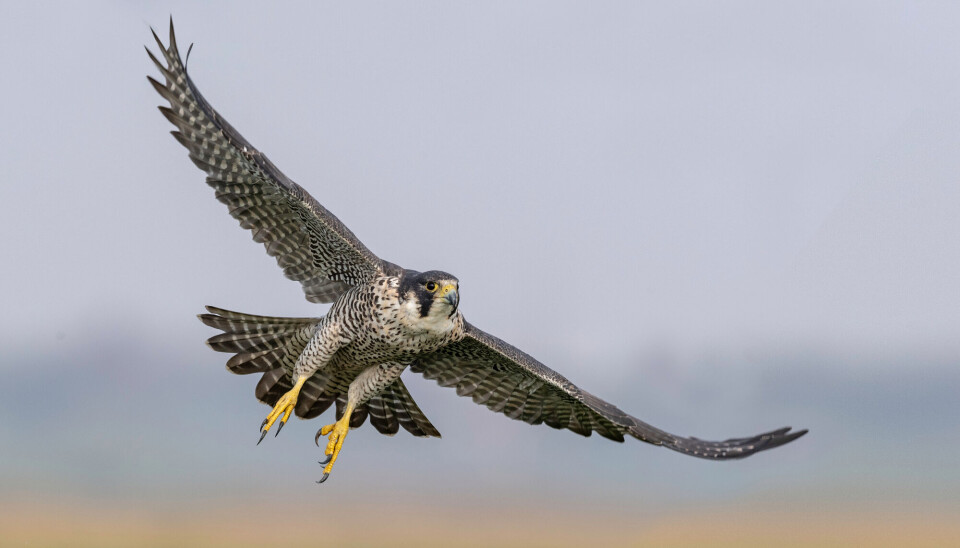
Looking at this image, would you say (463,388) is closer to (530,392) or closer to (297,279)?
(530,392)

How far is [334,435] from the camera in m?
12.2

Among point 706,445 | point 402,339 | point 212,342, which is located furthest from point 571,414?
point 212,342

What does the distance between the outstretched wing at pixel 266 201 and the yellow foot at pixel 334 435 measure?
4.34ft

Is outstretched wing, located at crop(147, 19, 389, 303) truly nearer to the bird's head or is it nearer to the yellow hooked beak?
the bird's head

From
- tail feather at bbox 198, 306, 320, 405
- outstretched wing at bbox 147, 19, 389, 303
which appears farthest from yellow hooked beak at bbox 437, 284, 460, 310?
tail feather at bbox 198, 306, 320, 405

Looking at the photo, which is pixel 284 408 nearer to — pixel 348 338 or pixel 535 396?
pixel 348 338

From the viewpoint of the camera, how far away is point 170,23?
10234 millimetres

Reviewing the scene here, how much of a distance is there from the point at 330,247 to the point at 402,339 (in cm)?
138

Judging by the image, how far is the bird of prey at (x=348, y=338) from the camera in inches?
435

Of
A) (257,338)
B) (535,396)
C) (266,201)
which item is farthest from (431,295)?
(535,396)

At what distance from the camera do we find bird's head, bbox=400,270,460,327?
427 inches

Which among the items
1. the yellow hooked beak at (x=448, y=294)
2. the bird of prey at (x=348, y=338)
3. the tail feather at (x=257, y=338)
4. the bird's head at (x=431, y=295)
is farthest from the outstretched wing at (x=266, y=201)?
the yellow hooked beak at (x=448, y=294)

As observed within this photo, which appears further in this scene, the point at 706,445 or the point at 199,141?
the point at 706,445

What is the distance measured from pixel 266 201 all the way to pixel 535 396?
12.6ft
